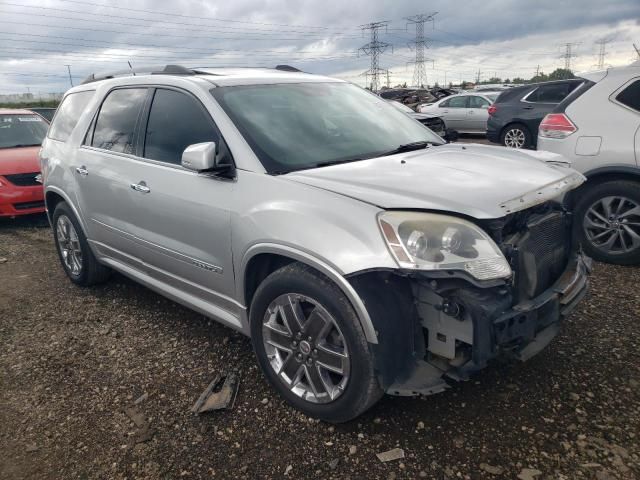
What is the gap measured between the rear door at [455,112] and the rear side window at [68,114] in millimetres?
13681

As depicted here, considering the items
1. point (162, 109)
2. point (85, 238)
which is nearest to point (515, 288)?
point (162, 109)

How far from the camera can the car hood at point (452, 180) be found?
2279mm

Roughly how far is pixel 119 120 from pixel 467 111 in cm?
1434

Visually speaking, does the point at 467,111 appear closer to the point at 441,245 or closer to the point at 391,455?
the point at 441,245

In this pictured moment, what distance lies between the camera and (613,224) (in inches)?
177

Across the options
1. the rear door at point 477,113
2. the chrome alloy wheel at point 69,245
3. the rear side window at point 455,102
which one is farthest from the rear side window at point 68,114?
the rear side window at point 455,102

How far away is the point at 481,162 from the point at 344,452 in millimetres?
1730

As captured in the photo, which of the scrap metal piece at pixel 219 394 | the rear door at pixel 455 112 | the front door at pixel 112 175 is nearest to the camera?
the scrap metal piece at pixel 219 394

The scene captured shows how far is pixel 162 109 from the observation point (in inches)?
135

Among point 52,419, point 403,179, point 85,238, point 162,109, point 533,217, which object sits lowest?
point 52,419

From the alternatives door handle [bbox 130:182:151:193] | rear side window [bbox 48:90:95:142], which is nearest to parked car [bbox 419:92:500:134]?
rear side window [bbox 48:90:95:142]

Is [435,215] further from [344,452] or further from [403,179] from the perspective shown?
[344,452]

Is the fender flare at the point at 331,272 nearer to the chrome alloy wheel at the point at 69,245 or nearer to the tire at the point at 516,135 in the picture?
the chrome alloy wheel at the point at 69,245

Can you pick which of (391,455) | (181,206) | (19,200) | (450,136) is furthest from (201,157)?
(19,200)
